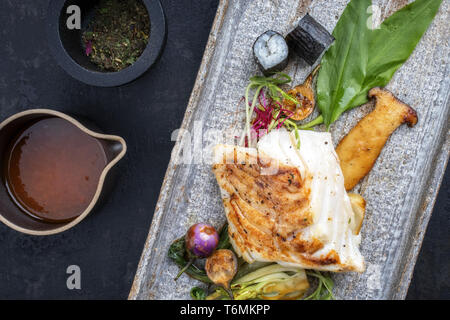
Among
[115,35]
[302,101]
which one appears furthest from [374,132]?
[115,35]

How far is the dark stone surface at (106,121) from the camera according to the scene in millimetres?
1518

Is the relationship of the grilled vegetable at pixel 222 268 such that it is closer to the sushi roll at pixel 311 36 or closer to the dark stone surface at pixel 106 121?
the dark stone surface at pixel 106 121

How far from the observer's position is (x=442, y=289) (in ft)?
5.42

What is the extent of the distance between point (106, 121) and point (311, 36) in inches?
31.8

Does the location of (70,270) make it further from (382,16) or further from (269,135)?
(382,16)

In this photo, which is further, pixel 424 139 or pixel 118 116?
pixel 118 116

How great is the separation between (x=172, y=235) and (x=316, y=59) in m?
0.77

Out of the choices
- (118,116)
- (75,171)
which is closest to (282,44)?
(118,116)

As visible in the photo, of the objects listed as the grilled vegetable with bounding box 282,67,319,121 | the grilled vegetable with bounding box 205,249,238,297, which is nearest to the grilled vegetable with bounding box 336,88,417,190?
the grilled vegetable with bounding box 282,67,319,121

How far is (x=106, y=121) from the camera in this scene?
153 centimetres

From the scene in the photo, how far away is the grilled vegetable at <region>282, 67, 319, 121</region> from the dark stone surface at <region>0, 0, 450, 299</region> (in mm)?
391

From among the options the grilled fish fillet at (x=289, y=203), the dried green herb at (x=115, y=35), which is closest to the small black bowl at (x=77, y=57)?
the dried green herb at (x=115, y=35)

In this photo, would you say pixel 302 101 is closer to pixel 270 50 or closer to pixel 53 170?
pixel 270 50

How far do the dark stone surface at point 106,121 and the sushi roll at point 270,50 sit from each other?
294 millimetres
